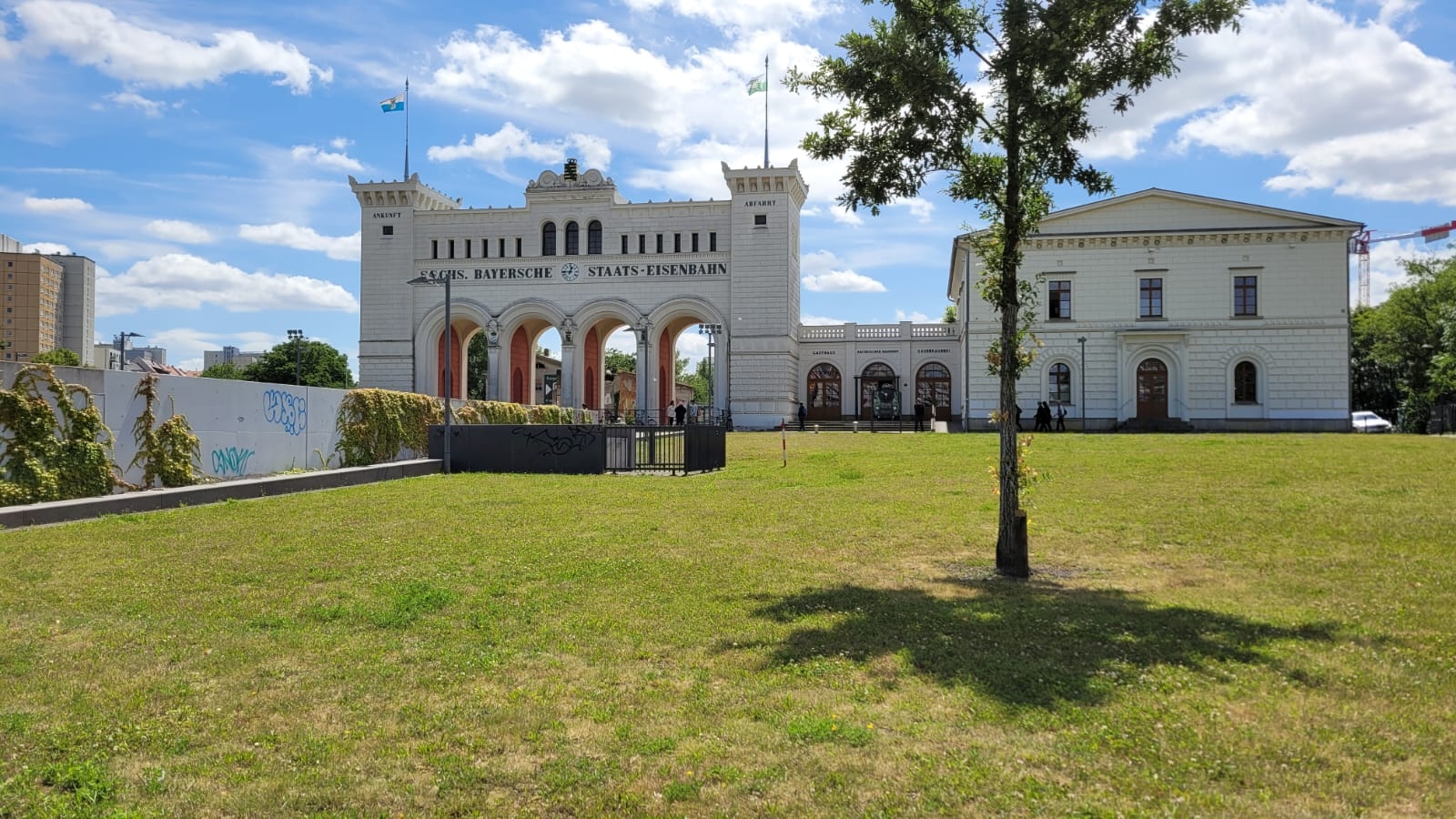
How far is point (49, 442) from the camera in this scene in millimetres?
13898

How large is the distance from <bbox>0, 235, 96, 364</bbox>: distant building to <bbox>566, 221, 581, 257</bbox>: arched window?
90074 mm

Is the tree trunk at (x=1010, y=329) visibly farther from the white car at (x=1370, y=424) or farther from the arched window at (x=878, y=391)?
the white car at (x=1370, y=424)

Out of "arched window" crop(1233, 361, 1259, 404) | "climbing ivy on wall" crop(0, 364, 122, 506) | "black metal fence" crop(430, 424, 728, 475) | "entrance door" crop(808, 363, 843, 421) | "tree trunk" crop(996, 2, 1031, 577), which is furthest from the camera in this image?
"entrance door" crop(808, 363, 843, 421)

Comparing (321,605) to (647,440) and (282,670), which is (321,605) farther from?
(647,440)

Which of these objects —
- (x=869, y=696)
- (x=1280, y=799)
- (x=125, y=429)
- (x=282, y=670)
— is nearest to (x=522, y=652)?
(x=282, y=670)

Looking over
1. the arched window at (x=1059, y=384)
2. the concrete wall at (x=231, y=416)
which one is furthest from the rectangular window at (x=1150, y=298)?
the concrete wall at (x=231, y=416)

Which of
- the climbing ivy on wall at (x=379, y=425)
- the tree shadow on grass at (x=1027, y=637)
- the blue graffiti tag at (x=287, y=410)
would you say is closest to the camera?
the tree shadow on grass at (x=1027, y=637)

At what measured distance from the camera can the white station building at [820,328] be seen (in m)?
46.9

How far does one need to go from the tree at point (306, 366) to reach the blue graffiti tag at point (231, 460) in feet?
214

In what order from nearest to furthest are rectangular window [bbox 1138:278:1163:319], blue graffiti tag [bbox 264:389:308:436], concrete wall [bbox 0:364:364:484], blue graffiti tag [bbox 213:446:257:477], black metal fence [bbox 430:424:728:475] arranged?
concrete wall [bbox 0:364:364:484] < blue graffiti tag [bbox 213:446:257:477] < blue graffiti tag [bbox 264:389:308:436] < black metal fence [bbox 430:424:728:475] < rectangular window [bbox 1138:278:1163:319]

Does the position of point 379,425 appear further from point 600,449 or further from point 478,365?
point 478,365

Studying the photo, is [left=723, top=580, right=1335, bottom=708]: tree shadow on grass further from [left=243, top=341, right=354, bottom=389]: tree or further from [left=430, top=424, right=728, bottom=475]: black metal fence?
[left=243, top=341, right=354, bottom=389]: tree

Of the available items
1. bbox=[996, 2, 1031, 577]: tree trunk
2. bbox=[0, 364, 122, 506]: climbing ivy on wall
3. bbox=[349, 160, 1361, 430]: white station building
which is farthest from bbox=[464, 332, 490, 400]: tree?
bbox=[996, 2, 1031, 577]: tree trunk

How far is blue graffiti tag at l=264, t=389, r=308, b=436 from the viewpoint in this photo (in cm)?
1947
